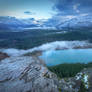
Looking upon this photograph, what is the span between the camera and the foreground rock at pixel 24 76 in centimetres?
330

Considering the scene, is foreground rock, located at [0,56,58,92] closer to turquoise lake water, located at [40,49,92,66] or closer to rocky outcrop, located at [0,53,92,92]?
rocky outcrop, located at [0,53,92,92]

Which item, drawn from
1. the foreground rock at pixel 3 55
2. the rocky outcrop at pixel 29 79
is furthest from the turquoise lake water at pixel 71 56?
the foreground rock at pixel 3 55

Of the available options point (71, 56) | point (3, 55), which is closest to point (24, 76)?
point (3, 55)

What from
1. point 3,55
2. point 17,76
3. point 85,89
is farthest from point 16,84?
point 85,89

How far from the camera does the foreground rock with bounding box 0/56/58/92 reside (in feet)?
10.8

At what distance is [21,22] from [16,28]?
502 mm

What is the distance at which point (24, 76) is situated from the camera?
3676mm

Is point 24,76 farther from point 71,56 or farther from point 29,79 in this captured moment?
point 71,56

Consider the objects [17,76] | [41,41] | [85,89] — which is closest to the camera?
[17,76]

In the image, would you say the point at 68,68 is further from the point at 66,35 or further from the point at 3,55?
the point at 3,55

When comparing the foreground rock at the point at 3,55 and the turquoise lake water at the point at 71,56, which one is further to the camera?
the turquoise lake water at the point at 71,56

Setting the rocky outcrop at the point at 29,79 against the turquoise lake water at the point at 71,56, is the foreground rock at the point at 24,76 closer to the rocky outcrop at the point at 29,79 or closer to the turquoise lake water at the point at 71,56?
the rocky outcrop at the point at 29,79

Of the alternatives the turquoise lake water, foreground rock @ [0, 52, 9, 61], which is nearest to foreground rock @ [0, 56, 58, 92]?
foreground rock @ [0, 52, 9, 61]

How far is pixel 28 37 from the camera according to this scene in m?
5.92
